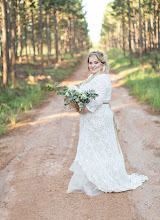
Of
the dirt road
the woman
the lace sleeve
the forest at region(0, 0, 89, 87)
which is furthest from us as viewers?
the forest at region(0, 0, 89, 87)

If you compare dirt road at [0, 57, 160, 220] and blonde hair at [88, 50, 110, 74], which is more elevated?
blonde hair at [88, 50, 110, 74]

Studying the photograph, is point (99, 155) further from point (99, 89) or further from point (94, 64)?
point (94, 64)

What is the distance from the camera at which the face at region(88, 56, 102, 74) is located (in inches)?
150

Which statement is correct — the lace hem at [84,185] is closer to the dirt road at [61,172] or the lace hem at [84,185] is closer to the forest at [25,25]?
the dirt road at [61,172]

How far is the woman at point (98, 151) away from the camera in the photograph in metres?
3.89

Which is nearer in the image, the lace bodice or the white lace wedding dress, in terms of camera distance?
the lace bodice

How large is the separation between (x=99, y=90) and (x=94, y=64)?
439mm

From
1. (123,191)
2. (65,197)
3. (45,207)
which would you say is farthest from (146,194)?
(45,207)

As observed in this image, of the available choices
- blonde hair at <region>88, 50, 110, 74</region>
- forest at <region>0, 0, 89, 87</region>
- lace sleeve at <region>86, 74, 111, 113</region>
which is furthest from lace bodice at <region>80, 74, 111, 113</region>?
forest at <region>0, 0, 89, 87</region>

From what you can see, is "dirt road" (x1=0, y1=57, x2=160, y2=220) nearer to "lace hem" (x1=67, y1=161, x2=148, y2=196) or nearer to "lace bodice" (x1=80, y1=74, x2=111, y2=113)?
"lace hem" (x1=67, y1=161, x2=148, y2=196)

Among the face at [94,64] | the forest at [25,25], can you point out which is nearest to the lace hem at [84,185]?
the face at [94,64]

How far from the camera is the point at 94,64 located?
12.6ft

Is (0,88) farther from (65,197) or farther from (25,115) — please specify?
(65,197)

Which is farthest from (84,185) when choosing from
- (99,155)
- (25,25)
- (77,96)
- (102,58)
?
(25,25)
